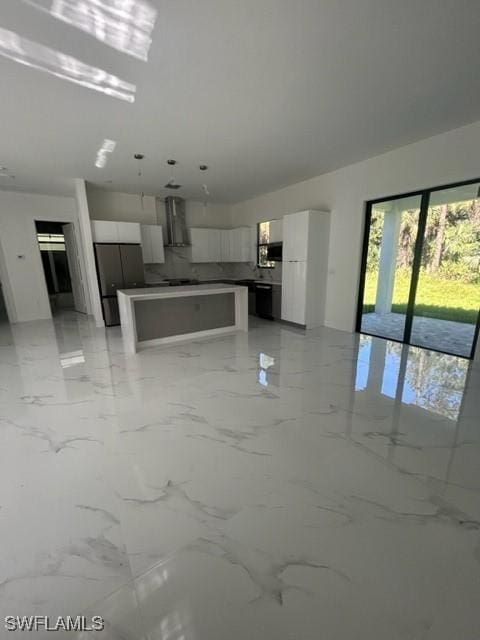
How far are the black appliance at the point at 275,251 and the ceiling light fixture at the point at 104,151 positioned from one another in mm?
3490

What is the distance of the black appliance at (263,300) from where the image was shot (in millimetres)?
5988

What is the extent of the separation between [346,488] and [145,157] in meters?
4.73

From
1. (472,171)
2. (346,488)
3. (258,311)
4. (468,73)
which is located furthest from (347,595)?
(258,311)

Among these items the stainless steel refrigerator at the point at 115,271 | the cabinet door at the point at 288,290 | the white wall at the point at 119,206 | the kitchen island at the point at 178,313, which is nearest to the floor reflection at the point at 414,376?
the cabinet door at the point at 288,290

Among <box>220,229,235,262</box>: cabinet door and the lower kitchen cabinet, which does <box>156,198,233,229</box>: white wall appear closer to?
<box>220,229,235,262</box>: cabinet door

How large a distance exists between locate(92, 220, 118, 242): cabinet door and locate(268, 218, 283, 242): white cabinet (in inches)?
134

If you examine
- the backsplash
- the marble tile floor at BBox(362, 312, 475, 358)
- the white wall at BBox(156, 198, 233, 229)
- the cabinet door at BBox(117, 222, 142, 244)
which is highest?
the white wall at BBox(156, 198, 233, 229)

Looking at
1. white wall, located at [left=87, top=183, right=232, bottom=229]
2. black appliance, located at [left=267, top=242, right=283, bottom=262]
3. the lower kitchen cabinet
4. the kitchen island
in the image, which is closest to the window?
black appliance, located at [left=267, top=242, right=283, bottom=262]

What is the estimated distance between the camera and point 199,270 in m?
7.52

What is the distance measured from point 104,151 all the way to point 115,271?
90.8 inches

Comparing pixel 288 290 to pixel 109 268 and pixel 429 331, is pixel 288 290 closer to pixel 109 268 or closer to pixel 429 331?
pixel 429 331

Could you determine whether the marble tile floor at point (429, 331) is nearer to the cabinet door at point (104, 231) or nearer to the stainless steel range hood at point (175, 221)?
the stainless steel range hood at point (175, 221)

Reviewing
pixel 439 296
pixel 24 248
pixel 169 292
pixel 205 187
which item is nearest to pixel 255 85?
pixel 169 292

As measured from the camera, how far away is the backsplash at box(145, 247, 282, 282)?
678cm
